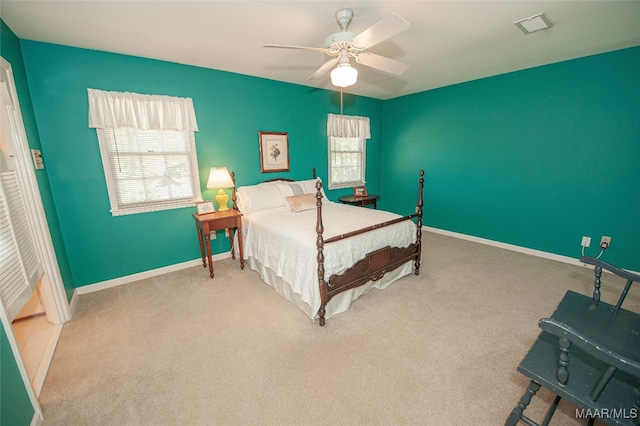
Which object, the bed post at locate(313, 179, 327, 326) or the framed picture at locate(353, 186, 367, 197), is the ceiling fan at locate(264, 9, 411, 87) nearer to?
the bed post at locate(313, 179, 327, 326)

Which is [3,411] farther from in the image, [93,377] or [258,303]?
[258,303]

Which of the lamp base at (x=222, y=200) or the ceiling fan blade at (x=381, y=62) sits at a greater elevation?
the ceiling fan blade at (x=381, y=62)

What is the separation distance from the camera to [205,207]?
341cm

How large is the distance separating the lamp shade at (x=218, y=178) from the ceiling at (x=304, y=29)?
51.1 inches

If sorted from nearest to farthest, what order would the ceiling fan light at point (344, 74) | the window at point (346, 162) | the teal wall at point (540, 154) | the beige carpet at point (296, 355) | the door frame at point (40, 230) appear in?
the beige carpet at point (296, 355) < the ceiling fan light at point (344, 74) < the door frame at point (40, 230) < the teal wall at point (540, 154) < the window at point (346, 162)

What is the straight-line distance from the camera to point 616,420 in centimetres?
100

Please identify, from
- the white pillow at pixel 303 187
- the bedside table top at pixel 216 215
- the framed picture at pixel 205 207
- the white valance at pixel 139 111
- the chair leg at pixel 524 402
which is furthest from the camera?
the white pillow at pixel 303 187

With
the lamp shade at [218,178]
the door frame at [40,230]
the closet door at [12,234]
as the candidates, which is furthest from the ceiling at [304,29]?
the lamp shade at [218,178]

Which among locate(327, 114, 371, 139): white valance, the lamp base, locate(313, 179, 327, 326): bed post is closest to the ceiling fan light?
locate(313, 179, 327, 326): bed post

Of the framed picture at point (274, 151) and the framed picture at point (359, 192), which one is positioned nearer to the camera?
the framed picture at point (274, 151)

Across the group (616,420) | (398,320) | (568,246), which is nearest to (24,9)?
(398,320)

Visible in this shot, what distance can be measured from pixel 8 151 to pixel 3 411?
1857 millimetres

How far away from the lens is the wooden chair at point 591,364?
3.31ft

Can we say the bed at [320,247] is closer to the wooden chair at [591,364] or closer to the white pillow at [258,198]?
the white pillow at [258,198]
